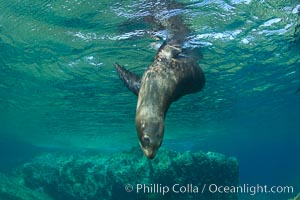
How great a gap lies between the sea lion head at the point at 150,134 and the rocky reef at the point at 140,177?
9.01 metres

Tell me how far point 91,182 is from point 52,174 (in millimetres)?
4501

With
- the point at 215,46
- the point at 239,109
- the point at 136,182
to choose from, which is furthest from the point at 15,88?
the point at 239,109

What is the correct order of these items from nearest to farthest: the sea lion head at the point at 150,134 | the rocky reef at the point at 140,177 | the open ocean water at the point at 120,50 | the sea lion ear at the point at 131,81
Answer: the sea lion head at the point at 150,134, the sea lion ear at the point at 131,81, the open ocean water at the point at 120,50, the rocky reef at the point at 140,177

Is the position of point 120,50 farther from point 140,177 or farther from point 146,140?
point 146,140

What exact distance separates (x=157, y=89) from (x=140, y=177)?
1151 centimetres

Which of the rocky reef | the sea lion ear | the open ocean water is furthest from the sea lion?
the rocky reef

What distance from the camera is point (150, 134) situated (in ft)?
16.2

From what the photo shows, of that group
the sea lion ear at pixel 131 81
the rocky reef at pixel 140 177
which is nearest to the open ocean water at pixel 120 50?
the sea lion ear at pixel 131 81

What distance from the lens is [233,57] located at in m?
15.9

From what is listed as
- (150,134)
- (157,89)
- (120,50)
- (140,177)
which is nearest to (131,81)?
(157,89)

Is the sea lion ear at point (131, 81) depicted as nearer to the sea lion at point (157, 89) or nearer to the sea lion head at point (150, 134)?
the sea lion at point (157, 89)

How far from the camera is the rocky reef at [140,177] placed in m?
15.5

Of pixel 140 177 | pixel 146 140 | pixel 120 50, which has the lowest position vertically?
pixel 140 177

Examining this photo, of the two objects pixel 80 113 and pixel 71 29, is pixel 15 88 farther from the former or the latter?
pixel 71 29
